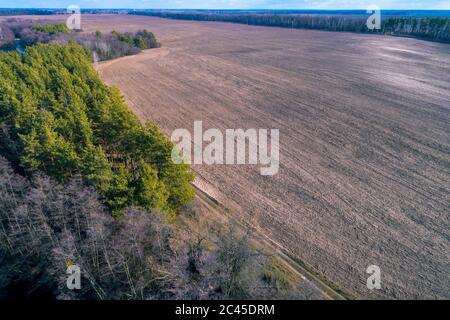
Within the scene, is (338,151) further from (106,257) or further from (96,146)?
(106,257)

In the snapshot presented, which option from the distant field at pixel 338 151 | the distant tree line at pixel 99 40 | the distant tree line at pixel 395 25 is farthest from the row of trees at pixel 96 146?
the distant tree line at pixel 395 25

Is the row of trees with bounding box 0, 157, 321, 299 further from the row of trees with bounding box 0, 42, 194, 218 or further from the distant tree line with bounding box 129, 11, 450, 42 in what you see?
the distant tree line with bounding box 129, 11, 450, 42

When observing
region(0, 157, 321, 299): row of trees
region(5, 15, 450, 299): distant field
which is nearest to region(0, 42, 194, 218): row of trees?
region(0, 157, 321, 299): row of trees

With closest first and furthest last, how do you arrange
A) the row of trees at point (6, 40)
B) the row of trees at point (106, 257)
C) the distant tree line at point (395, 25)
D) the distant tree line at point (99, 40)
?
the row of trees at point (106, 257) → the distant tree line at point (99, 40) → the row of trees at point (6, 40) → the distant tree line at point (395, 25)

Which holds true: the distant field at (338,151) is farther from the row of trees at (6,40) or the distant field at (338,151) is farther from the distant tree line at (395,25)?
the row of trees at (6,40)

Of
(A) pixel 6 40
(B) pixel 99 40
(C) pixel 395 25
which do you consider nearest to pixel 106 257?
(B) pixel 99 40

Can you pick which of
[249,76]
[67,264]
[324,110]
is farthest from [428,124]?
[67,264]

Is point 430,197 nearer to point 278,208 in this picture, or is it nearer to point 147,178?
point 278,208
